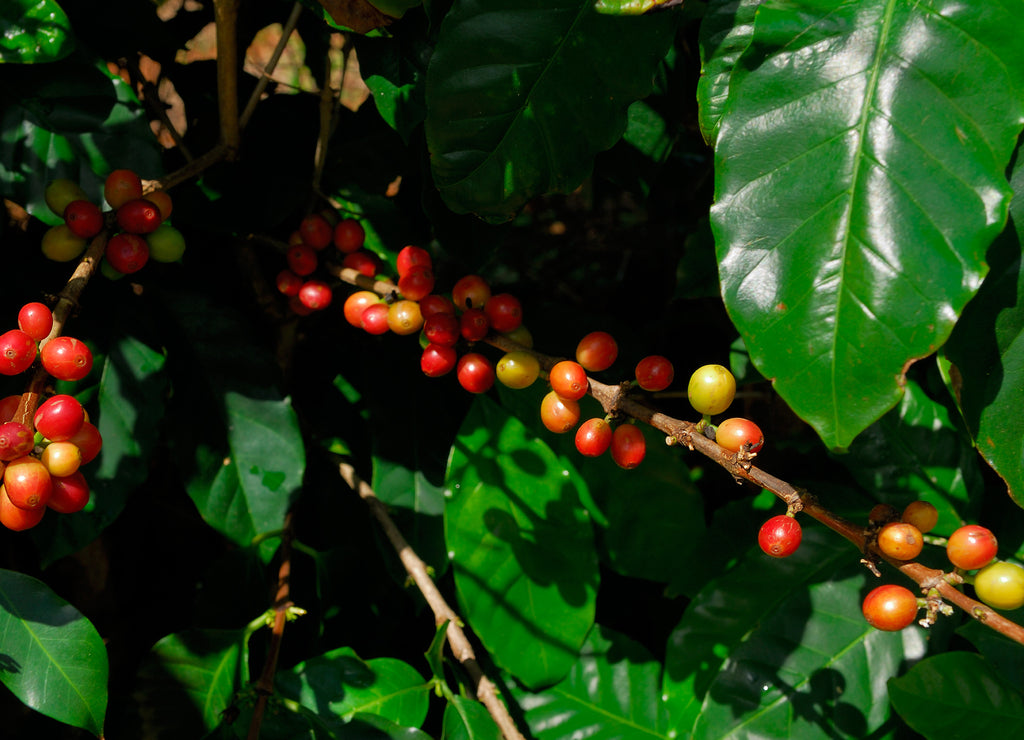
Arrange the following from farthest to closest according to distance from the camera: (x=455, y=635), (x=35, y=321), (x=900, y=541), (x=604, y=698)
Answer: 1. (x=604, y=698)
2. (x=455, y=635)
3. (x=35, y=321)
4. (x=900, y=541)

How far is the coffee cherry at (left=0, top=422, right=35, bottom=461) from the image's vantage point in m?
0.68

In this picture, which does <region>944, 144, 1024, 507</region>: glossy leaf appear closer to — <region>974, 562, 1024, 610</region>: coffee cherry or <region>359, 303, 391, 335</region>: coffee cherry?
<region>974, 562, 1024, 610</region>: coffee cherry

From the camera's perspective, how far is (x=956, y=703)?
1.02 metres

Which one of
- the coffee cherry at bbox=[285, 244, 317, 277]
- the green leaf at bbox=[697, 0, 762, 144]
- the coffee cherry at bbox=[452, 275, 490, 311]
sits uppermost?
the green leaf at bbox=[697, 0, 762, 144]

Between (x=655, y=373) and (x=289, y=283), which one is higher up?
(x=655, y=373)

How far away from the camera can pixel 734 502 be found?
Answer: 4.46 feet

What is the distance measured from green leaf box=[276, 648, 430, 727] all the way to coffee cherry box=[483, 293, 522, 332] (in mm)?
597

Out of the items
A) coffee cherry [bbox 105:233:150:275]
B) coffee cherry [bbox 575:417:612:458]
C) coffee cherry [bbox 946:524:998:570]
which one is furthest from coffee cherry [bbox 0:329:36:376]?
coffee cherry [bbox 946:524:998:570]

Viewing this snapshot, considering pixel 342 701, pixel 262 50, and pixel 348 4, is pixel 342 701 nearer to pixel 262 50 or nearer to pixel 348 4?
pixel 348 4

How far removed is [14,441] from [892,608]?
83 centimetres

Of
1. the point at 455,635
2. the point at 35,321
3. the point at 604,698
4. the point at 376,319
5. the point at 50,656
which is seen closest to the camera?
the point at 35,321

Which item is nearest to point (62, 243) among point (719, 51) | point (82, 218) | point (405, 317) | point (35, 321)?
point (82, 218)

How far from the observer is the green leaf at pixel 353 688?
1135 mm

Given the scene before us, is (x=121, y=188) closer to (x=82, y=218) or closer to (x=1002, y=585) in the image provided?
(x=82, y=218)
